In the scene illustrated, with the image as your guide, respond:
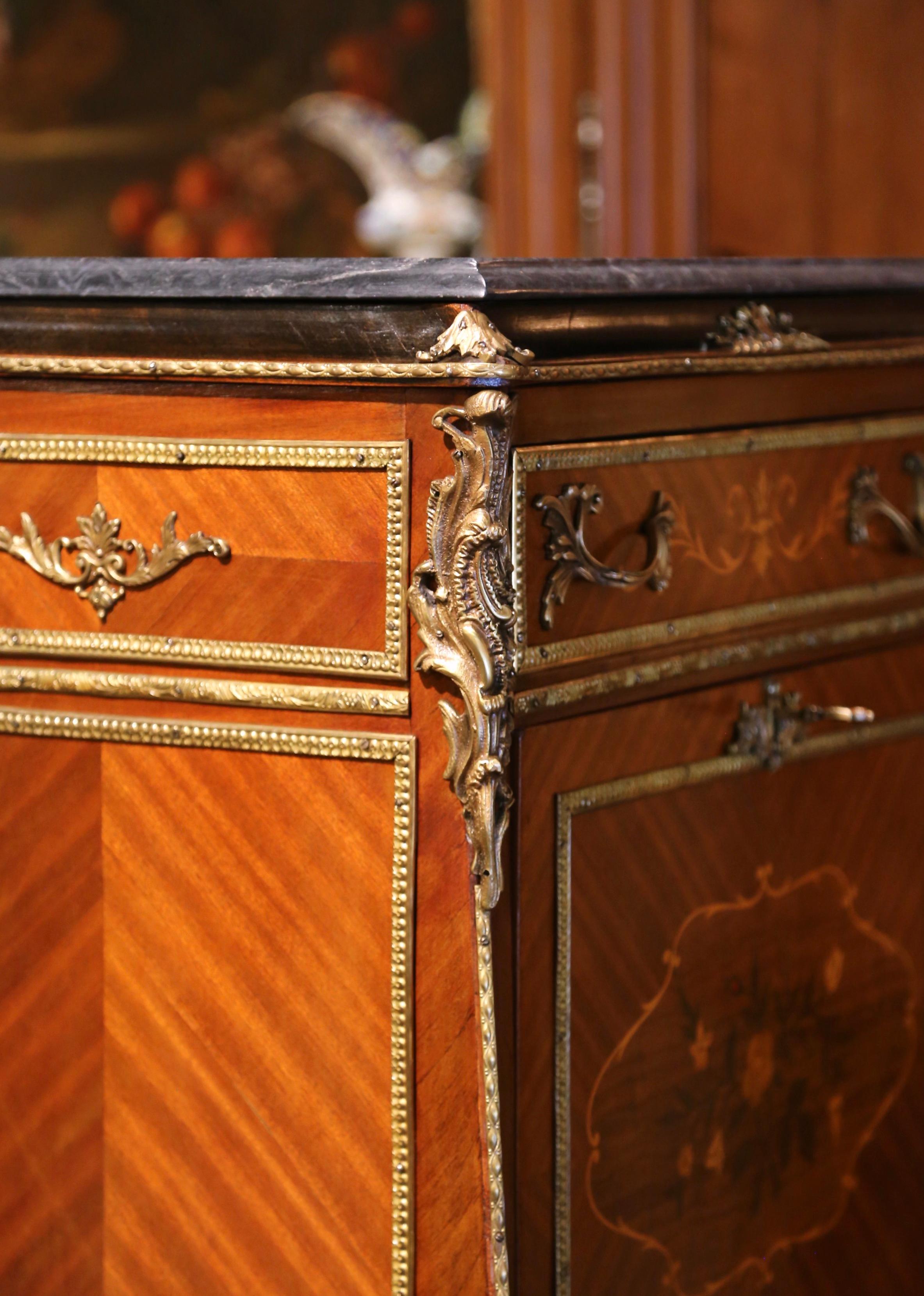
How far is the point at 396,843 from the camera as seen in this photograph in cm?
113

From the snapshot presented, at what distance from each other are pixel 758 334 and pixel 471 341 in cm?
36

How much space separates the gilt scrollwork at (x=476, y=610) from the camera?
1.06m

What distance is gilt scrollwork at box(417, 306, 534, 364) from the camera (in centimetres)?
104

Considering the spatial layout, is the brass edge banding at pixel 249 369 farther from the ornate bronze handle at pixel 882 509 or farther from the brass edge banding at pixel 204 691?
the ornate bronze handle at pixel 882 509

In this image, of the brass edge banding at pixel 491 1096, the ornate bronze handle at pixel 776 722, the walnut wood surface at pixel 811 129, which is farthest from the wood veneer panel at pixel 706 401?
the walnut wood surface at pixel 811 129

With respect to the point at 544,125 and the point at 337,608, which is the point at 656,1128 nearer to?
the point at 337,608

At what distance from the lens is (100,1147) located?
48.6 inches

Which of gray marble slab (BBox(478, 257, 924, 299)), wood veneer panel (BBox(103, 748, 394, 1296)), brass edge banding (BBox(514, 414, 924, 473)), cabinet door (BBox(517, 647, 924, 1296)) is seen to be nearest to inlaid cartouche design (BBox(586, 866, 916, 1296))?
cabinet door (BBox(517, 647, 924, 1296))

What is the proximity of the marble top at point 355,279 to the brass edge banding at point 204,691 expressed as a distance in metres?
0.26

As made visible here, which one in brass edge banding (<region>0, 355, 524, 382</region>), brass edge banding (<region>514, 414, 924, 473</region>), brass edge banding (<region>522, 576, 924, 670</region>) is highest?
brass edge banding (<region>0, 355, 524, 382</region>)

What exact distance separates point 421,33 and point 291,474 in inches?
84.4

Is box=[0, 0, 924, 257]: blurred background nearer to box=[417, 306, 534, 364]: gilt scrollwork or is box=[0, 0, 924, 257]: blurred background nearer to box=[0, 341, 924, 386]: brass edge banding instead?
box=[0, 341, 924, 386]: brass edge banding

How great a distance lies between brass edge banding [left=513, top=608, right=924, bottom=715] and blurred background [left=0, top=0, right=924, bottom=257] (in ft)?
3.72

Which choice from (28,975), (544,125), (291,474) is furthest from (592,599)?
(544,125)
